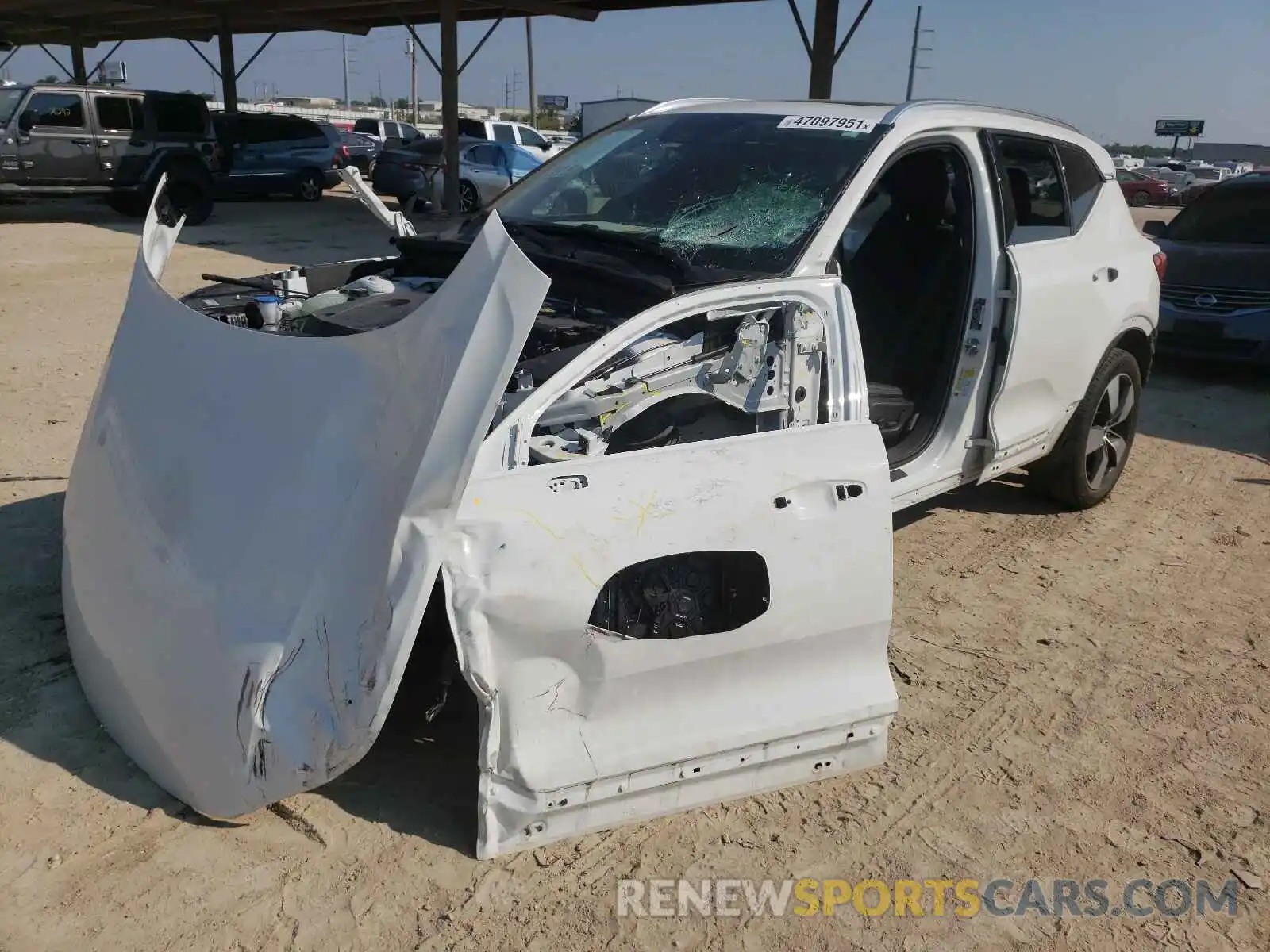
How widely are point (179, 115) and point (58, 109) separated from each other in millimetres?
1902

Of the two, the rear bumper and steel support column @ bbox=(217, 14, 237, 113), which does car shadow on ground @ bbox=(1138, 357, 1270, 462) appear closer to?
the rear bumper

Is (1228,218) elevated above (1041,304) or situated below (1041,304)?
below

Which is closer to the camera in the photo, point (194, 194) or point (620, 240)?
Result: point (620, 240)

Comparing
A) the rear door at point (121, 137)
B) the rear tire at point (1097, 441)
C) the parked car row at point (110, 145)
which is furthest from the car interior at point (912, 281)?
the rear door at point (121, 137)

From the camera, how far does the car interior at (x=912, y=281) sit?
162 inches

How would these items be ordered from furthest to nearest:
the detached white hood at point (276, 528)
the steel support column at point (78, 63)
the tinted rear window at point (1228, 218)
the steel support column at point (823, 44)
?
1. the steel support column at point (78, 63)
2. the steel support column at point (823, 44)
3. the tinted rear window at point (1228, 218)
4. the detached white hood at point (276, 528)

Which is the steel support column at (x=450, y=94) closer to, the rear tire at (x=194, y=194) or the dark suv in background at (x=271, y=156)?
the dark suv in background at (x=271, y=156)

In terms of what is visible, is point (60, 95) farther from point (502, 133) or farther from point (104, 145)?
point (502, 133)

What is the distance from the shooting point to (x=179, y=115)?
16953 mm

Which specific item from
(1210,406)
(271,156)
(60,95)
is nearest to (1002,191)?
(1210,406)

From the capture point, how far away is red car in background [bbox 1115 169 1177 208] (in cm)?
3425

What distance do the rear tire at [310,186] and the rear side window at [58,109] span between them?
5458mm

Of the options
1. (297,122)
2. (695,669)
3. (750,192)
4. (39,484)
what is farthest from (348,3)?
(695,669)

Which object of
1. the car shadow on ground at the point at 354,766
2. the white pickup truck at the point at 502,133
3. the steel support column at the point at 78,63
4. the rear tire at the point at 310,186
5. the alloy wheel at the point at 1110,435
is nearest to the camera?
the car shadow on ground at the point at 354,766
